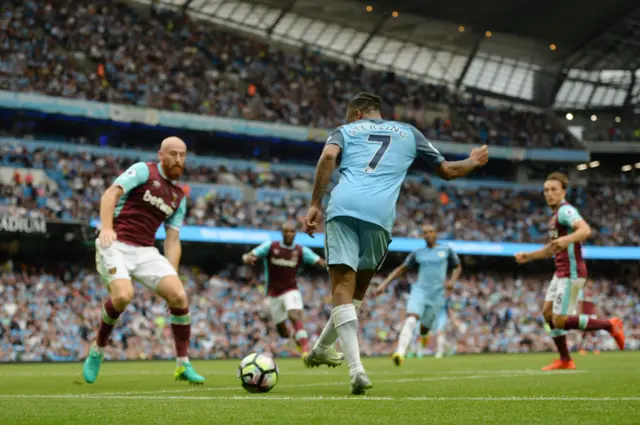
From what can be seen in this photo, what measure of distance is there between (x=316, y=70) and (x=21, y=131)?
17.3m

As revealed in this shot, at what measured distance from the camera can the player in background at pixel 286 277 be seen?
57.3 ft

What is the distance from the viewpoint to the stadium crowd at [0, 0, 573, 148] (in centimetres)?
3703

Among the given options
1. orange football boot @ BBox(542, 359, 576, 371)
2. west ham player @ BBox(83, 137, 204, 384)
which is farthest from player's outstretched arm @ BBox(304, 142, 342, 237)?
orange football boot @ BBox(542, 359, 576, 371)

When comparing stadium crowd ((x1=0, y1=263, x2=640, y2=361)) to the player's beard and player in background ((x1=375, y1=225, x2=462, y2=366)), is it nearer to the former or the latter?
player in background ((x1=375, y1=225, x2=462, y2=366))

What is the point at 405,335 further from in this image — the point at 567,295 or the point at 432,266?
the point at 567,295

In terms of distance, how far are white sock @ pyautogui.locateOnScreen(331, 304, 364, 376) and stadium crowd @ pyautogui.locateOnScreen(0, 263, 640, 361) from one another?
20914mm

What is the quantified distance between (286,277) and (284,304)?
56cm

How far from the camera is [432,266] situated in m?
16.9

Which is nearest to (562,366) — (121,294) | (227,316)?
(121,294)

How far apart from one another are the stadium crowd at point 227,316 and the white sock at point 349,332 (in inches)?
823

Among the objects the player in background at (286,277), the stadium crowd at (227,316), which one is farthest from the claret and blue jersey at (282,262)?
the stadium crowd at (227,316)

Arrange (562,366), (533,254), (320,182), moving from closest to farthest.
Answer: (320,182), (533,254), (562,366)

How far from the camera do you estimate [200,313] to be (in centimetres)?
3072

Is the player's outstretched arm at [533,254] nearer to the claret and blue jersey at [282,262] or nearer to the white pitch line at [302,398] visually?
the white pitch line at [302,398]
